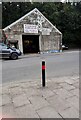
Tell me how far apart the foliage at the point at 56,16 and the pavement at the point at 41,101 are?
32.8m

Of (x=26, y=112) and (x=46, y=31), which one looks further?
(x=46, y=31)

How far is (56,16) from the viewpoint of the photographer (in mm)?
38031

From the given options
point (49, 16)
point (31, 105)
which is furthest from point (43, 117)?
point (49, 16)

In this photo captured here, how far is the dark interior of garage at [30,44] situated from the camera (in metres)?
30.9

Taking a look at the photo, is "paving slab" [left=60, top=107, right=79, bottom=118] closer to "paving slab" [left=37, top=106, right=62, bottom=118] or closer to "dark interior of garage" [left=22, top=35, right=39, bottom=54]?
"paving slab" [left=37, top=106, right=62, bottom=118]

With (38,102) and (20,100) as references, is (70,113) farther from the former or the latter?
(20,100)

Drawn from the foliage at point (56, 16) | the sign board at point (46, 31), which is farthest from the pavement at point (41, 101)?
the foliage at point (56, 16)

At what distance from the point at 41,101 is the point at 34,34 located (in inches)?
953

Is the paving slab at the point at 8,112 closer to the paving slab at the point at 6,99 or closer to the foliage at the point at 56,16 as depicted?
the paving slab at the point at 6,99

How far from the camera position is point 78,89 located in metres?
6.00

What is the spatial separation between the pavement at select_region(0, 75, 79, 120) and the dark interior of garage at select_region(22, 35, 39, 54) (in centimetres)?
2451

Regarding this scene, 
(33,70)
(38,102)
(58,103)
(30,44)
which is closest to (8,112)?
(38,102)

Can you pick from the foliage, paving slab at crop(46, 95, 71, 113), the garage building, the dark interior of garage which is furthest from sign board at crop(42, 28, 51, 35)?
paving slab at crop(46, 95, 71, 113)

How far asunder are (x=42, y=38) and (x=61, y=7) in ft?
53.9
